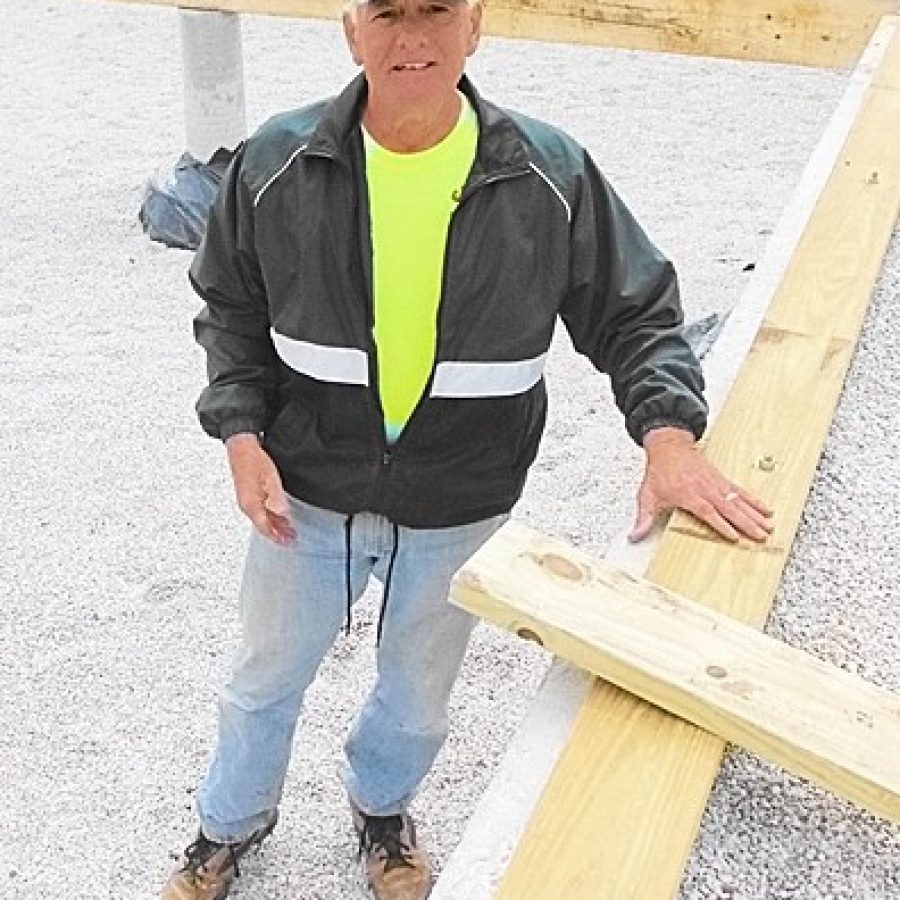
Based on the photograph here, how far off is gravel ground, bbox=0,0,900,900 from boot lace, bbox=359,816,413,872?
0.36 ft

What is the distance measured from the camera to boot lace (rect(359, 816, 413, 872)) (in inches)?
104

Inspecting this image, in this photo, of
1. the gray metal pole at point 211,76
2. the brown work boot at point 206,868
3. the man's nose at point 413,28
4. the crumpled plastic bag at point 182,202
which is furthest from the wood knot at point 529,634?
the gray metal pole at point 211,76

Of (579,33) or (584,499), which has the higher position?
(579,33)

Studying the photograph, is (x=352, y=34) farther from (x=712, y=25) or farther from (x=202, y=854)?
(x=712, y=25)

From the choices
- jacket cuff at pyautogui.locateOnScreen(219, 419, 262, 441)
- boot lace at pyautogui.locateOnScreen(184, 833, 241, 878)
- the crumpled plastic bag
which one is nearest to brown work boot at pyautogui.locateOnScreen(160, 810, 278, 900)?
boot lace at pyautogui.locateOnScreen(184, 833, 241, 878)

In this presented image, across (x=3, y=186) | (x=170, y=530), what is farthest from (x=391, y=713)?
(x=3, y=186)

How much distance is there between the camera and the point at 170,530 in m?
3.89

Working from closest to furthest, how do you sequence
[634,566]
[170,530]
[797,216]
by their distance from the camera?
1. [634,566]
2. [797,216]
3. [170,530]

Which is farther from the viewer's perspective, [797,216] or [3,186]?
[3,186]

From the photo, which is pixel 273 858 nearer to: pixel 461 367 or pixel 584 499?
pixel 461 367

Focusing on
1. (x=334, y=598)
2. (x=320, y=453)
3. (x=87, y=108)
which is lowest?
(x=87, y=108)

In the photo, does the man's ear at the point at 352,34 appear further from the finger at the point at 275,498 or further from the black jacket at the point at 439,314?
the finger at the point at 275,498

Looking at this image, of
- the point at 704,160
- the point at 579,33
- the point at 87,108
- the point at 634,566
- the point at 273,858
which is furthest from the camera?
the point at 87,108

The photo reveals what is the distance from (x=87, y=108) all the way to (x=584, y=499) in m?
4.50
